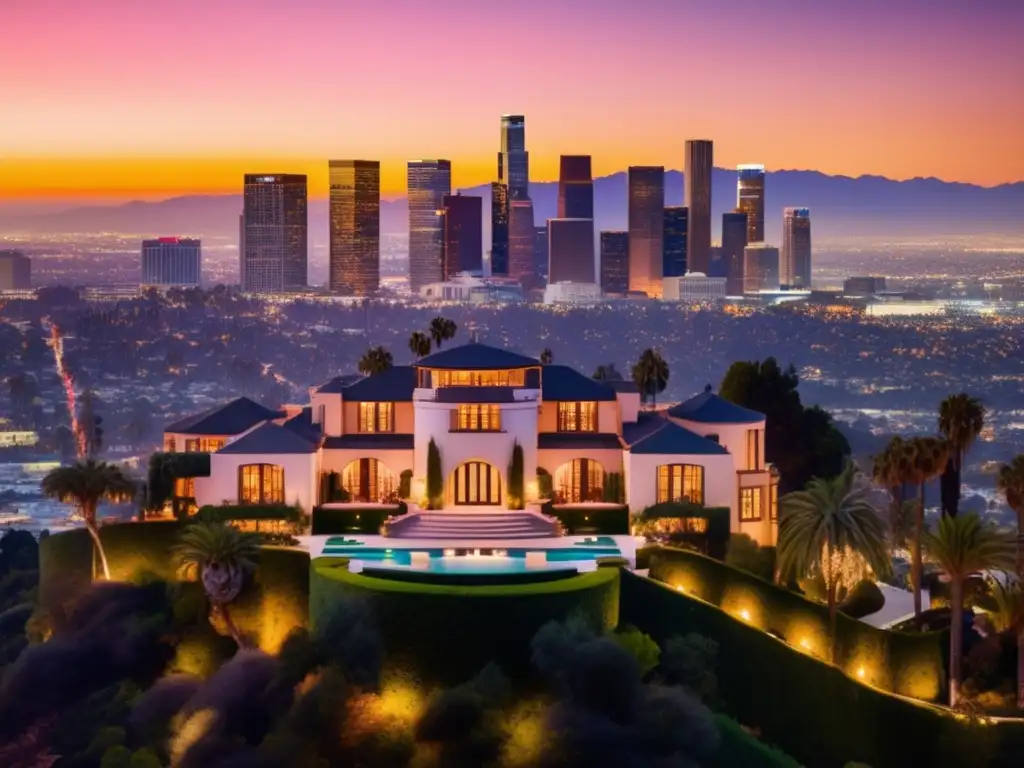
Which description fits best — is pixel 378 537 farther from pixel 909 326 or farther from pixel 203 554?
pixel 909 326

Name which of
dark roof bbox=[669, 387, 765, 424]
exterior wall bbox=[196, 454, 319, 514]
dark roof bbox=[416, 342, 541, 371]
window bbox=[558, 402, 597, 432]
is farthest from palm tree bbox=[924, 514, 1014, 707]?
exterior wall bbox=[196, 454, 319, 514]

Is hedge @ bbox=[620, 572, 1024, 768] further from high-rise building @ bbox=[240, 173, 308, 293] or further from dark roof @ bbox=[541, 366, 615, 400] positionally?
high-rise building @ bbox=[240, 173, 308, 293]

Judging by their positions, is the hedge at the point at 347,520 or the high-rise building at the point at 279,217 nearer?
the hedge at the point at 347,520

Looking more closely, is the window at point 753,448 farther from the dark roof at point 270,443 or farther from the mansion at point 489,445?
the dark roof at point 270,443

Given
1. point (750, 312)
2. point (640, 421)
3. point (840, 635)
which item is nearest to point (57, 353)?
point (750, 312)

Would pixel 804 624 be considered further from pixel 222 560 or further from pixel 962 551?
pixel 222 560

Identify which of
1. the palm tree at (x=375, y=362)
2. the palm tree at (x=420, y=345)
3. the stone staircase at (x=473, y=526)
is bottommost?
the stone staircase at (x=473, y=526)

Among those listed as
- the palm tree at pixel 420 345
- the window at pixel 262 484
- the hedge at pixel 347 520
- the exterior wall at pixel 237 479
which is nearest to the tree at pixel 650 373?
the palm tree at pixel 420 345
